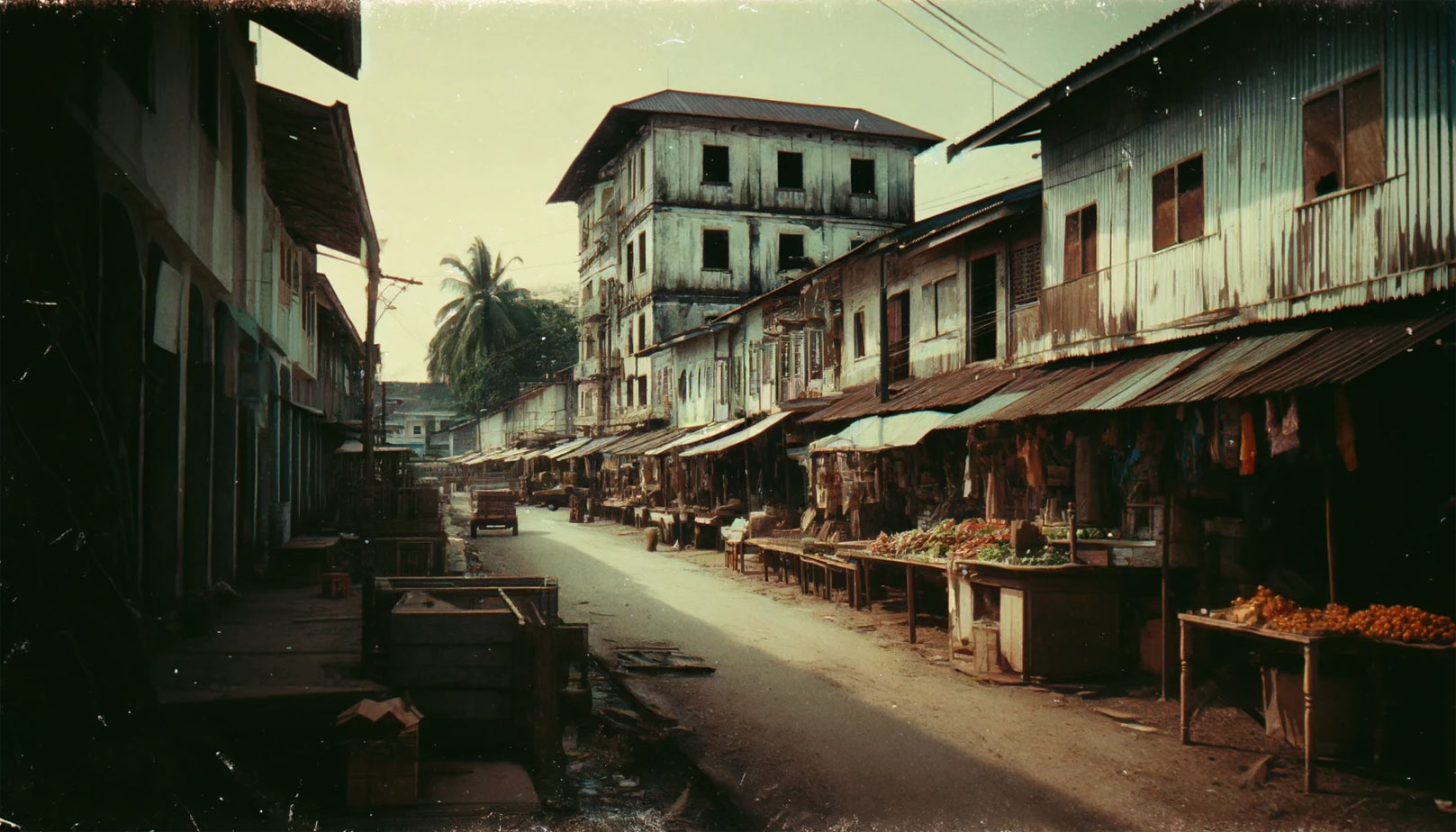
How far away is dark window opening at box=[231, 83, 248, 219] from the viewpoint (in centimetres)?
1201

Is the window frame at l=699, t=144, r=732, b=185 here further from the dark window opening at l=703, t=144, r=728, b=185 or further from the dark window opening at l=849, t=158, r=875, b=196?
the dark window opening at l=849, t=158, r=875, b=196

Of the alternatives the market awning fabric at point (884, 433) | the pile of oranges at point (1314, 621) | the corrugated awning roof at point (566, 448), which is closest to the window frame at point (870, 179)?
the corrugated awning roof at point (566, 448)

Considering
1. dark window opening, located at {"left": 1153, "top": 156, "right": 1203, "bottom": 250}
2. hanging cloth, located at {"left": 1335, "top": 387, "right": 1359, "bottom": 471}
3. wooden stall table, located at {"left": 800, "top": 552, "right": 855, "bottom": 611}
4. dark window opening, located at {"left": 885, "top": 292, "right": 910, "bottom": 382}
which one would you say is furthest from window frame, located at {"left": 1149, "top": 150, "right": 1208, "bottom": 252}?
dark window opening, located at {"left": 885, "top": 292, "right": 910, "bottom": 382}

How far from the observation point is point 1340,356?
908cm

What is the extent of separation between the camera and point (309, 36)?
38.1 ft

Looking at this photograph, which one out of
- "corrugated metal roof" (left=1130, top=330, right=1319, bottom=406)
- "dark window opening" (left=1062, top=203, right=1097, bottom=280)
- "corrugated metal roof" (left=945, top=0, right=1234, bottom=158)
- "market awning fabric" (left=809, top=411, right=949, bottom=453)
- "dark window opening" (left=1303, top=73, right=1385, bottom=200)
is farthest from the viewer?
"market awning fabric" (left=809, top=411, right=949, bottom=453)

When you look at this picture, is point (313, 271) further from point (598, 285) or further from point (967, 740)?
point (598, 285)

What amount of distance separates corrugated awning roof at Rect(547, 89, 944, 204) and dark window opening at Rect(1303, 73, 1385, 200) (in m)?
30.6

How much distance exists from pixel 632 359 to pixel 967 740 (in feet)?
122

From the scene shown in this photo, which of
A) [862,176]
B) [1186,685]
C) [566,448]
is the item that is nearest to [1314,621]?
[1186,685]

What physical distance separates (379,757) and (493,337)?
58.7 m

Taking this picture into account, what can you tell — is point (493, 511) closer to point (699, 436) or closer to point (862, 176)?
point (699, 436)

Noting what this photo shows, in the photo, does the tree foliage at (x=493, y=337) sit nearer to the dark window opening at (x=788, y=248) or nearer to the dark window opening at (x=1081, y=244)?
the dark window opening at (x=788, y=248)

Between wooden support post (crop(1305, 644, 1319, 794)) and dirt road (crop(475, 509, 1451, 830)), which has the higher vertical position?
wooden support post (crop(1305, 644, 1319, 794))
